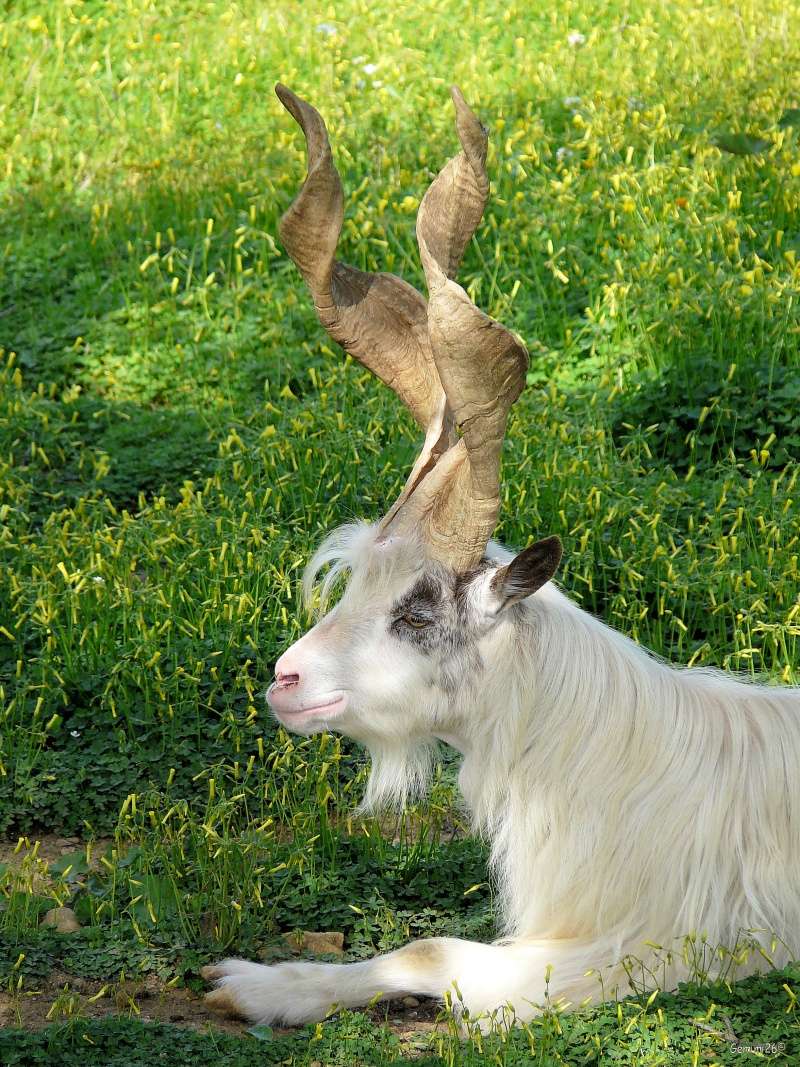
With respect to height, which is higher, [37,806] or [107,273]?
[107,273]

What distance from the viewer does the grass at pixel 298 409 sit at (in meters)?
4.98

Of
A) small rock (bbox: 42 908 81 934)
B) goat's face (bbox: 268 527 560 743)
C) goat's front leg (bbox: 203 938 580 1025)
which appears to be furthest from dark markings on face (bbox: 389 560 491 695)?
small rock (bbox: 42 908 81 934)

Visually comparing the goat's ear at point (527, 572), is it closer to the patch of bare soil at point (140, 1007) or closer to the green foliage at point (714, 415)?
the patch of bare soil at point (140, 1007)

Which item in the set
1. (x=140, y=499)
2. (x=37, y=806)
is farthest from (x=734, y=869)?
(x=140, y=499)

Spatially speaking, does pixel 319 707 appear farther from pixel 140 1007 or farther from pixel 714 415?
pixel 714 415

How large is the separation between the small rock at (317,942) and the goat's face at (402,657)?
93 centimetres

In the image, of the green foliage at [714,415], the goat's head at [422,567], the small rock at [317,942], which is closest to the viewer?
the goat's head at [422,567]

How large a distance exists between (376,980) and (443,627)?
3.41 ft

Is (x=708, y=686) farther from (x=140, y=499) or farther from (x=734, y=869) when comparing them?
(x=140, y=499)

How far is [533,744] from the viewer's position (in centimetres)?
417

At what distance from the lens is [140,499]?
269 inches

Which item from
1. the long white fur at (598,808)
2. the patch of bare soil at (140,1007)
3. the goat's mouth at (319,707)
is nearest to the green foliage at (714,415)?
the long white fur at (598,808)

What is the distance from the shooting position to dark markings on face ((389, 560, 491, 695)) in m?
4.10

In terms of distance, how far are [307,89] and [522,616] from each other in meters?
7.11
